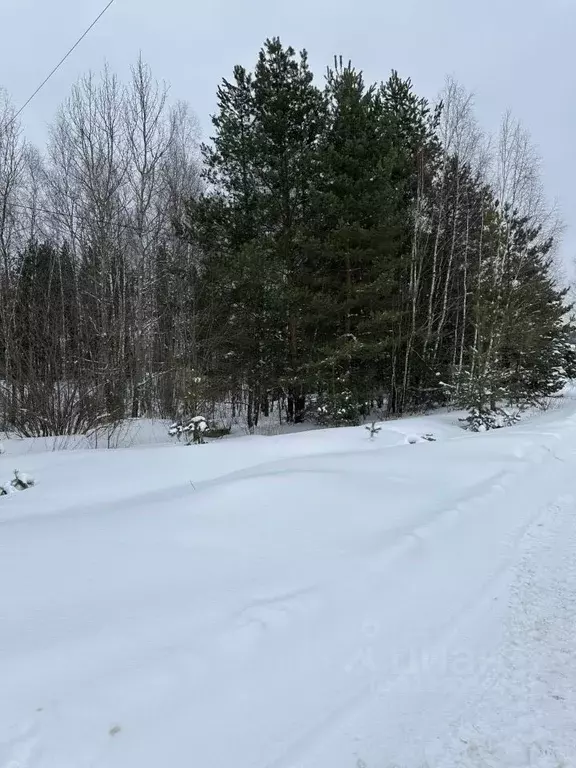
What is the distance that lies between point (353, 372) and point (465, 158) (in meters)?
10.2

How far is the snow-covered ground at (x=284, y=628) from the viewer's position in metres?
1.74

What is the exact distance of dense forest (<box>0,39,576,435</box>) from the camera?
11.9 metres

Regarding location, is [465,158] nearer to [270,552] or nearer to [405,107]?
[405,107]

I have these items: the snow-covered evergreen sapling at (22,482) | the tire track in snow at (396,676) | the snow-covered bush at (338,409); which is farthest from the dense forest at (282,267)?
the tire track in snow at (396,676)

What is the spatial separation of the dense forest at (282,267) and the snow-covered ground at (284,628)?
599 cm

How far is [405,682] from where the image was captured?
7.07 feet

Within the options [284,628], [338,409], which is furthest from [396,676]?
[338,409]

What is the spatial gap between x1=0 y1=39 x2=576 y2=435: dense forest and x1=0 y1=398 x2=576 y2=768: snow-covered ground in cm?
599

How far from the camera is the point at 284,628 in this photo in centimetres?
230

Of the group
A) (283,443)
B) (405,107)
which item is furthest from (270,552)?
(405,107)

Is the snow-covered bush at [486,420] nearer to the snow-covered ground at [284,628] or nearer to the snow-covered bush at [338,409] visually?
the snow-covered bush at [338,409]

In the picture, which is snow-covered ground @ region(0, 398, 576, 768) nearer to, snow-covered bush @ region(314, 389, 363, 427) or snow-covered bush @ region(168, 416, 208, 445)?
snow-covered bush @ region(168, 416, 208, 445)

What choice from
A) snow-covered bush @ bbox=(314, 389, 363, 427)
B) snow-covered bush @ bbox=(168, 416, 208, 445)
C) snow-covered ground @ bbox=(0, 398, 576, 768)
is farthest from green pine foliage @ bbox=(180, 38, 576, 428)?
snow-covered ground @ bbox=(0, 398, 576, 768)

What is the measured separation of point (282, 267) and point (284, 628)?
1156 centimetres
